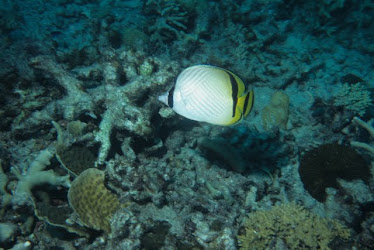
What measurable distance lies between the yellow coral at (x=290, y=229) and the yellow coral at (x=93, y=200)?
1463mm

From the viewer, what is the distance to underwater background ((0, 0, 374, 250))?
247 centimetres

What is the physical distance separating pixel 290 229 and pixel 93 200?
220 cm

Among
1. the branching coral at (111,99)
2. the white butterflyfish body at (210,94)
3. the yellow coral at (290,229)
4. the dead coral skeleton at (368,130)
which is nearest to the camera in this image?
the white butterflyfish body at (210,94)

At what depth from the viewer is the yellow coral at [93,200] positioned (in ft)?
8.06

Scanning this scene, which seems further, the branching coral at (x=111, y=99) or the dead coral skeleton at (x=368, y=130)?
the dead coral skeleton at (x=368, y=130)

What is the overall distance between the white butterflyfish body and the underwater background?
116cm

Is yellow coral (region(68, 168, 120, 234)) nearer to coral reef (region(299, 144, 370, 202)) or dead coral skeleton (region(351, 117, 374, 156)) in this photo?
coral reef (region(299, 144, 370, 202))

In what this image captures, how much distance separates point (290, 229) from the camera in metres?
2.47

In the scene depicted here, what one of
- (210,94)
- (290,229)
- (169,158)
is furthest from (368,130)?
(210,94)

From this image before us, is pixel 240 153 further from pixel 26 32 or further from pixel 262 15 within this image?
pixel 26 32

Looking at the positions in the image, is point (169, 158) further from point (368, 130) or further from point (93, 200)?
point (368, 130)

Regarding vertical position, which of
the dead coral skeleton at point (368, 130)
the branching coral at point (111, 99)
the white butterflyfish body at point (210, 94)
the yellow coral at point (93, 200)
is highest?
the white butterflyfish body at point (210, 94)

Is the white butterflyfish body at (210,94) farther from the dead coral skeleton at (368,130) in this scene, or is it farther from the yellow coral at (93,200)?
the dead coral skeleton at (368,130)

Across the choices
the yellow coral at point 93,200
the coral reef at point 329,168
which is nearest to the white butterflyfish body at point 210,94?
the yellow coral at point 93,200
